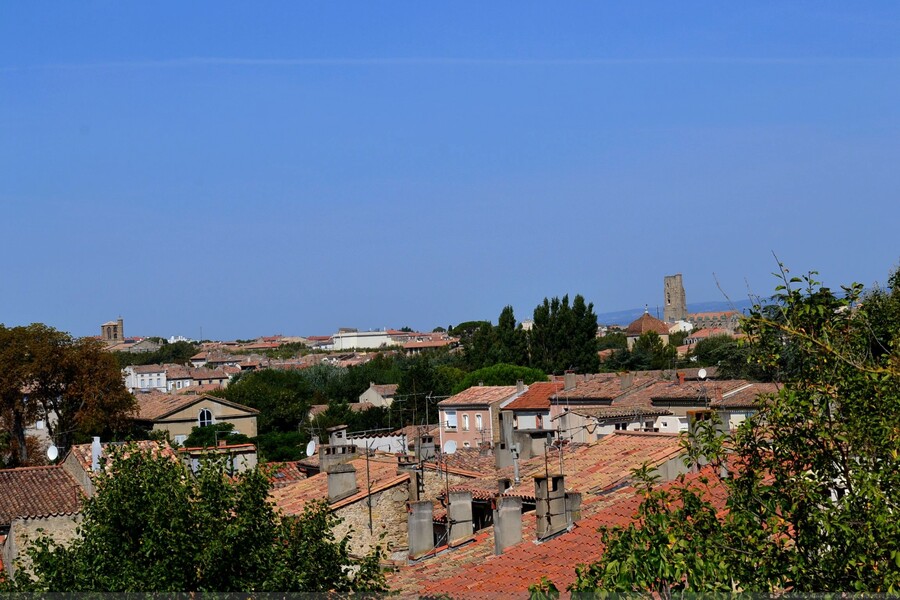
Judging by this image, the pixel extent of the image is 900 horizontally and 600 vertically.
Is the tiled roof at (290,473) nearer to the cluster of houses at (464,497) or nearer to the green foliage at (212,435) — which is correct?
the cluster of houses at (464,497)

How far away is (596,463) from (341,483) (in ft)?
14.5

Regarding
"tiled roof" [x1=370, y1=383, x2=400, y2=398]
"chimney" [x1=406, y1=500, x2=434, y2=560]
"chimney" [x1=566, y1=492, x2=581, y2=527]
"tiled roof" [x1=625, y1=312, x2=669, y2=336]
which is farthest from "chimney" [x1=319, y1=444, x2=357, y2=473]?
"tiled roof" [x1=625, y1=312, x2=669, y2=336]

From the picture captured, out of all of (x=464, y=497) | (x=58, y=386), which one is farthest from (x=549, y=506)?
(x=58, y=386)

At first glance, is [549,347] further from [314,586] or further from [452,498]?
[314,586]

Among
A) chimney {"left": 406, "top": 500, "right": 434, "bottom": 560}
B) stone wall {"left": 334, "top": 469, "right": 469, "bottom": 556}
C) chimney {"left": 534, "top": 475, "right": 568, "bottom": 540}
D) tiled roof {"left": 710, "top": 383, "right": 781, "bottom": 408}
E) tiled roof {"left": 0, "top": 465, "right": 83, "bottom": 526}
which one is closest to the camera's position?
chimney {"left": 534, "top": 475, "right": 568, "bottom": 540}

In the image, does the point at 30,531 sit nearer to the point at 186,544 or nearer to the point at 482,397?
the point at 186,544

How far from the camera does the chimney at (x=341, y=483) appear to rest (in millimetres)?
Result: 18938

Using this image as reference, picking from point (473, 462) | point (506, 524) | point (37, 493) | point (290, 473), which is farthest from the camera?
point (290, 473)

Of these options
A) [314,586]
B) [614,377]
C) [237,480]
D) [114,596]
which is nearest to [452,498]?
[237,480]

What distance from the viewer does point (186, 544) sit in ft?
31.0

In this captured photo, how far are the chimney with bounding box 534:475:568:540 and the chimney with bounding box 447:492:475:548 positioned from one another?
1983 mm

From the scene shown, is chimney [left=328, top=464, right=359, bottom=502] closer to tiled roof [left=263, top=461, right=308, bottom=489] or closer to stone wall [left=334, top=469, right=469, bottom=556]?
stone wall [left=334, top=469, right=469, bottom=556]

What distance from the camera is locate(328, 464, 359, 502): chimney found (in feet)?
62.1

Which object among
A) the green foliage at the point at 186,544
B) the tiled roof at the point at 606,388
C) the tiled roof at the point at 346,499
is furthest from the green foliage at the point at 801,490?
the tiled roof at the point at 606,388
